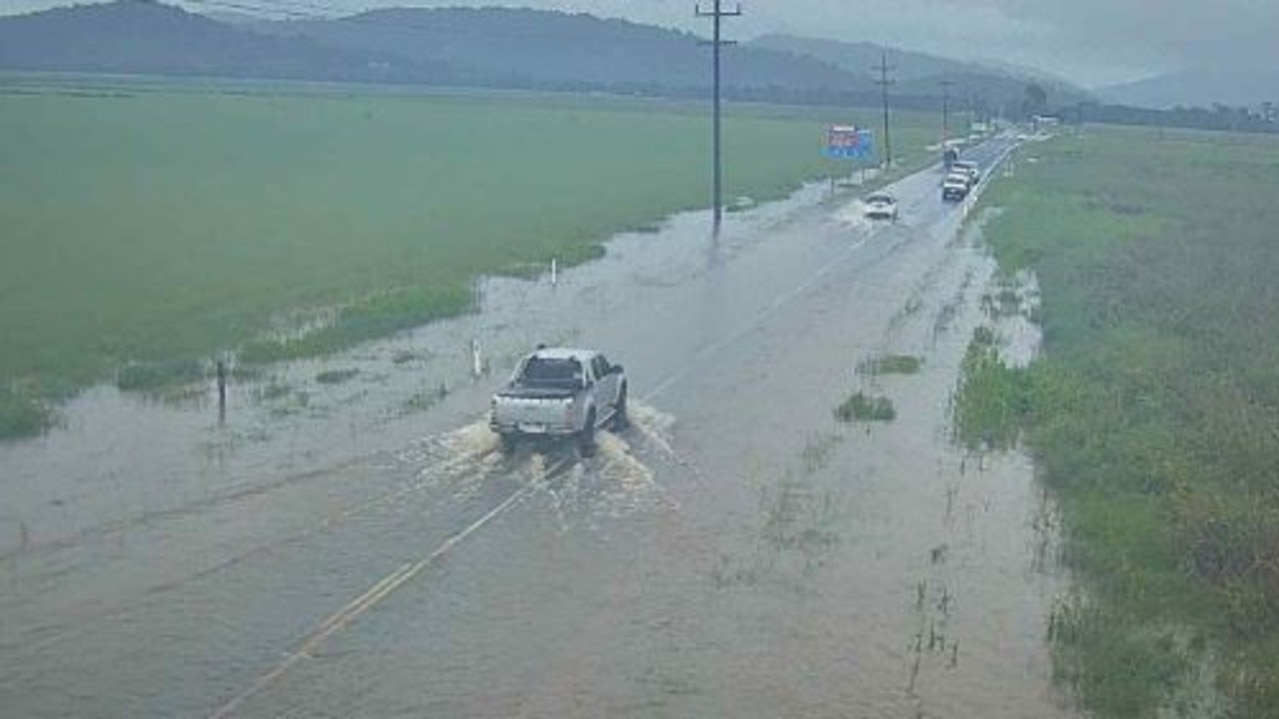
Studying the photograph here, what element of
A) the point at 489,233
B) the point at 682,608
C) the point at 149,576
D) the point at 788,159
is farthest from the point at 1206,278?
the point at 788,159

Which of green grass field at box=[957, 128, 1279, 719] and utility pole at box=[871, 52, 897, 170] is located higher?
utility pole at box=[871, 52, 897, 170]

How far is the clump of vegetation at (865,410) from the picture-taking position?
94.8 feet

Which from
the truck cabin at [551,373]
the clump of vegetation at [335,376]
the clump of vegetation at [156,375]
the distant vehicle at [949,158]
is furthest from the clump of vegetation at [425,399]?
the distant vehicle at [949,158]

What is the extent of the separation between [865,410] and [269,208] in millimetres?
42177

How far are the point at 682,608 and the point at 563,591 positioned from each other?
1435 millimetres

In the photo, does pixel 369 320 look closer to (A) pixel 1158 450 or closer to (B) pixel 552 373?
(B) pixel 552 373

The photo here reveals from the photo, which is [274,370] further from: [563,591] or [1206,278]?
[1206,278]

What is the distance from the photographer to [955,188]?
8625 centimetres

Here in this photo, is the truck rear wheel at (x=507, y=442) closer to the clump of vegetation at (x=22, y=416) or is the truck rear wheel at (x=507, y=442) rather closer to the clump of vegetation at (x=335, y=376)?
the clump of vegetation at (x=335, y=376)

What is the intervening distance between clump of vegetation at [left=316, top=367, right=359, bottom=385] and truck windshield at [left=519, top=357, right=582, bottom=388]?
22.1 feet

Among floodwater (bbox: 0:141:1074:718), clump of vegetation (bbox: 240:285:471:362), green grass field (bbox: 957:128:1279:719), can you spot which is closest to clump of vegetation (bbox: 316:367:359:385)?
floodwater (bbox: 0:141:1074:718)

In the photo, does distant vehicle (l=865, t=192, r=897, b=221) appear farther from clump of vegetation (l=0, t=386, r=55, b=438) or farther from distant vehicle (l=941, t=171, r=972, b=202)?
clump of vegetation (l=0, t=386, r=55, b=438)

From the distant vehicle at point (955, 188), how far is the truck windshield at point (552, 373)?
62527 mm

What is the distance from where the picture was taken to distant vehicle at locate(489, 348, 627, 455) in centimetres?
2480
